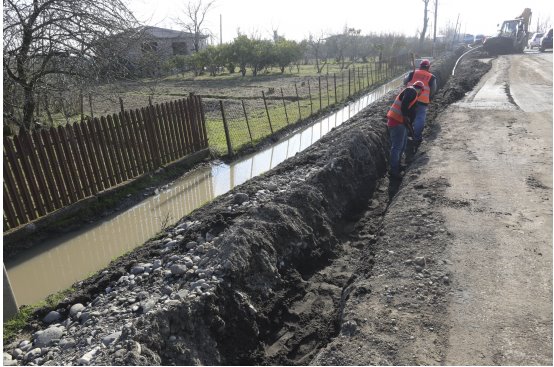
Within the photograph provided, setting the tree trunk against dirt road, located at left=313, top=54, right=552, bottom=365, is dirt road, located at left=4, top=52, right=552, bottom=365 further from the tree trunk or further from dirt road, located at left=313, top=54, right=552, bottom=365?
the tree trunk

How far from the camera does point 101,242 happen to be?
22.2ft

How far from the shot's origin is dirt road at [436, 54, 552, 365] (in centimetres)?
335

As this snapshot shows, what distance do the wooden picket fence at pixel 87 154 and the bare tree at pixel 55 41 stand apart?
1343 mm

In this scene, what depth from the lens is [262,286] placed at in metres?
4.57

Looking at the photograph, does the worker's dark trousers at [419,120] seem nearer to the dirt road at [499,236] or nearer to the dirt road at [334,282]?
the dirt road at [499,236]

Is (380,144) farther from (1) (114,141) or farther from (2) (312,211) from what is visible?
(1) (114,141)

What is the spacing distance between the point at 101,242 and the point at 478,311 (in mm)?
5824

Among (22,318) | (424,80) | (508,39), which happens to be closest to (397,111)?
(424,80)

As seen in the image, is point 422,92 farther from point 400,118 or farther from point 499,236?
point 499,236

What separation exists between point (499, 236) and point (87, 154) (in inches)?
277

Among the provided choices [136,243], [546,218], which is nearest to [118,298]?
[136,243]

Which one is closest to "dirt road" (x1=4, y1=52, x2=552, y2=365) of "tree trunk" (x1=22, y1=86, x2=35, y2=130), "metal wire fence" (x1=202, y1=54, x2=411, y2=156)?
"metal wire fence" (x1=202, y1=54, x2=411, y2=156)

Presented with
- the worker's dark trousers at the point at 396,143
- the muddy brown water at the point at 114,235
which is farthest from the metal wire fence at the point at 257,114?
the worker's dark trousers at the point at 396,143

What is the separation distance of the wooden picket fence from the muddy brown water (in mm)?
647
